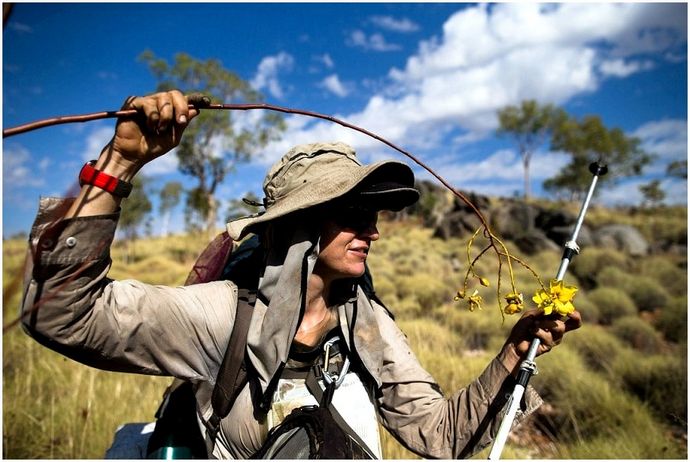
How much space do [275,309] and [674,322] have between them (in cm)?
972

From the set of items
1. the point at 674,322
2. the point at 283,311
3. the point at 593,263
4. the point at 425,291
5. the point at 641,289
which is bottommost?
the point at 674,322

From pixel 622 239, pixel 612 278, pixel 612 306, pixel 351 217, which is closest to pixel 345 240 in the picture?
pixel 351 217

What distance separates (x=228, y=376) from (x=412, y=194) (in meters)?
0.98

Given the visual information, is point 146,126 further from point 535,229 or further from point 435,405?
point 535,229

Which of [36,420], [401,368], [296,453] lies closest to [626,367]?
[401,368]

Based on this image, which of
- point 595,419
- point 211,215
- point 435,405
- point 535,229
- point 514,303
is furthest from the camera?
point 535,229

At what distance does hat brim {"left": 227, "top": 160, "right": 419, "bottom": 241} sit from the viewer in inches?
69.8

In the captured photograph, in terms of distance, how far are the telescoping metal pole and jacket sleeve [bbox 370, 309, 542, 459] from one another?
0.28 m

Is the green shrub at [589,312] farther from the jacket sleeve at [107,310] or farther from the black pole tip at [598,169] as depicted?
the jacket sleeve at [107,310]

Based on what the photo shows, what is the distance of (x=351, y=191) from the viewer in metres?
1.85

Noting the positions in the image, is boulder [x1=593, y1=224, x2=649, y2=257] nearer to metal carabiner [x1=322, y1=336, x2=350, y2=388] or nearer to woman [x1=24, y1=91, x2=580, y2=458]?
woman [x1=24, y1=91, x2=580, y2=458]

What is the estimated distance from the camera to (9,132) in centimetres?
83

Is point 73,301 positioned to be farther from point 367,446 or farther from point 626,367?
point 626,367

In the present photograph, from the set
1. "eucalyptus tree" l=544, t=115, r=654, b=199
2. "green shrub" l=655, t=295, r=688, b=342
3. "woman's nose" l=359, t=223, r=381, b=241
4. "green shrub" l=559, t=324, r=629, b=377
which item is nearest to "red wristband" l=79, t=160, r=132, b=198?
"woman's nose" l=359, t=223, r=381, b=241
